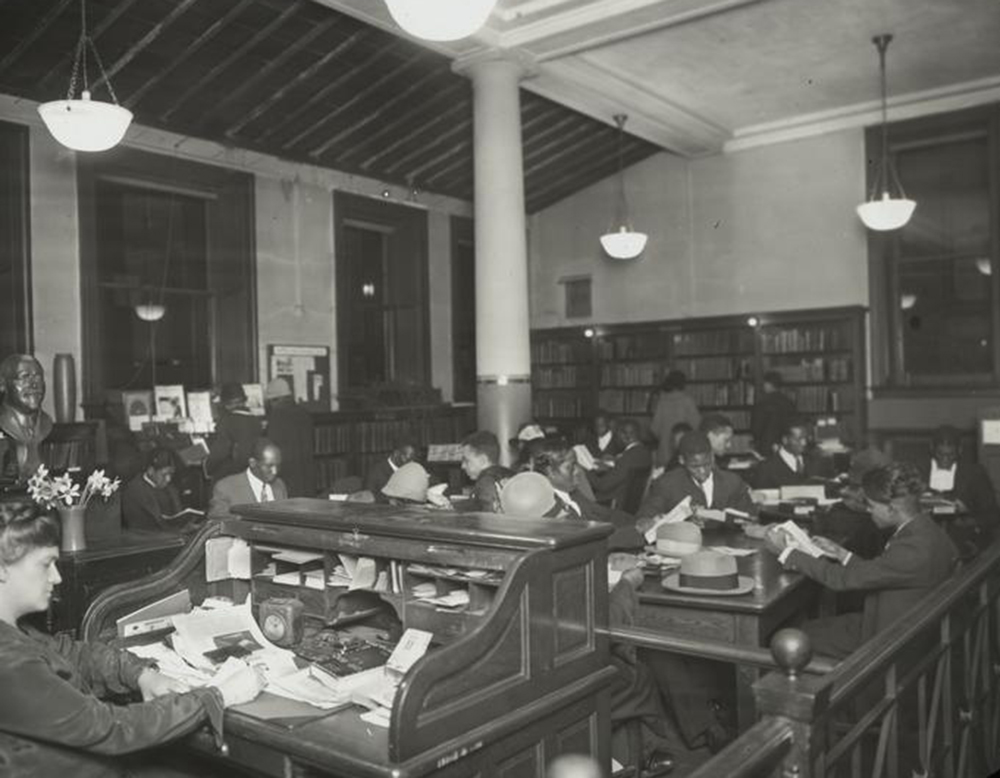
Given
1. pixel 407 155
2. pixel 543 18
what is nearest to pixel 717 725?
pixel 543 18

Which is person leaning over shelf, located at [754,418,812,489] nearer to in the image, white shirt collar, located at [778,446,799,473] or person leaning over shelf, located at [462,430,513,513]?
white shirt collar, located at [778,446,799,473]

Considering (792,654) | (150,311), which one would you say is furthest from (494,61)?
(792,654)

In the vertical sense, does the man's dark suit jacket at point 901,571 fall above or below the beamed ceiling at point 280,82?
below

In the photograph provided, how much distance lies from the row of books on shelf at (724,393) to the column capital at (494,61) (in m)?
4.73

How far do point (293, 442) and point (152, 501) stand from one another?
208 centimetres

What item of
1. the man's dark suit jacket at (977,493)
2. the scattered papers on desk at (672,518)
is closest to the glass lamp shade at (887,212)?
the man's dark suit jacket at (977,493)

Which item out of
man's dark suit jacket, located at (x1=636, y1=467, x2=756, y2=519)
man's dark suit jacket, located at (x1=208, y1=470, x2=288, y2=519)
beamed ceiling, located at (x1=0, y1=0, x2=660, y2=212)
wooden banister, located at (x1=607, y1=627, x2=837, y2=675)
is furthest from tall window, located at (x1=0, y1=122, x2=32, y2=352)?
wooden banister, located at (x1=607, y1=627, x2=837, y2=675)

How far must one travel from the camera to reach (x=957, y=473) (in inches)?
249

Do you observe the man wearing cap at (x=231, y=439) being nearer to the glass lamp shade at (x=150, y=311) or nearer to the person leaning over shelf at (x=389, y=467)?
the person leaning over shelf at (x=389, y=467)

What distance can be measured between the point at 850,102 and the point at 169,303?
24.5ft

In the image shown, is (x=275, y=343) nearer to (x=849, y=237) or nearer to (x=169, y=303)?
(x=169, y=303)

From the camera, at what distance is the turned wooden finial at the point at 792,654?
1.72 metres

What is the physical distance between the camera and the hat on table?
4539mm

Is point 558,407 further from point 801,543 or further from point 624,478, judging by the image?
point 801,543
